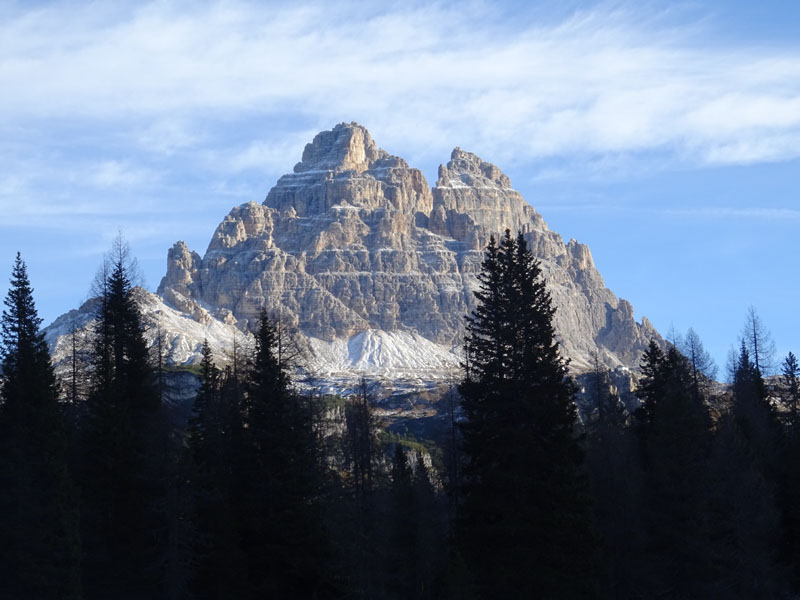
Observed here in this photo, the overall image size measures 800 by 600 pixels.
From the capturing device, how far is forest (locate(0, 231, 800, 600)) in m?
43.2

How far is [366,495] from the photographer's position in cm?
6138

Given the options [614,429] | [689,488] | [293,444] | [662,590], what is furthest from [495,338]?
[614,429]

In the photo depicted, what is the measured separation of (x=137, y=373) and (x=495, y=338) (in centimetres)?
2325

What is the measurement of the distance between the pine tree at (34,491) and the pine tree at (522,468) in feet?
58.5

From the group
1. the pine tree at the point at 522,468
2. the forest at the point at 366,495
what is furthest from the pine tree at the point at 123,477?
the pine tree at the point at 522,468

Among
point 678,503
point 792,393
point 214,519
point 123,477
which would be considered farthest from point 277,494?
point 792,393

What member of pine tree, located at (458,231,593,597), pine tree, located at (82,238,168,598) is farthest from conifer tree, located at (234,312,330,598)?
pine tree, located at (458,231,593,597)

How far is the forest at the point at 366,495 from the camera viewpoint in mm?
43188

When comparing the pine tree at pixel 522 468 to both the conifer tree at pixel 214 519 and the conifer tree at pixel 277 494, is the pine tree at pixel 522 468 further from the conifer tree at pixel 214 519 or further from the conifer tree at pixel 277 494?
the conifer tree at pixel 214 519

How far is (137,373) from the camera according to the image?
192ft

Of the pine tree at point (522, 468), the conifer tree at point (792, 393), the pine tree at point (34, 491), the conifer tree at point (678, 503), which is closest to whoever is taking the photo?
the pine tree at point (522, 468)

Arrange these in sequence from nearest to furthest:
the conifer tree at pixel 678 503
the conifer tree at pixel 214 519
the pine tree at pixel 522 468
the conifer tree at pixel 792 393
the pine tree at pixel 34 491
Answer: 1. the pine tree at pixel 522 468
2. the pine tree at pixel 34 491
3. the conifer tree at pixel 214 519
4. the conifer tree at pixel 678 503
5. the conifer tree at pixel 792 393

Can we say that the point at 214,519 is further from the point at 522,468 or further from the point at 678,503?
the point at 678,503

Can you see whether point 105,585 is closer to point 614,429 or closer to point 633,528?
point 633,528
